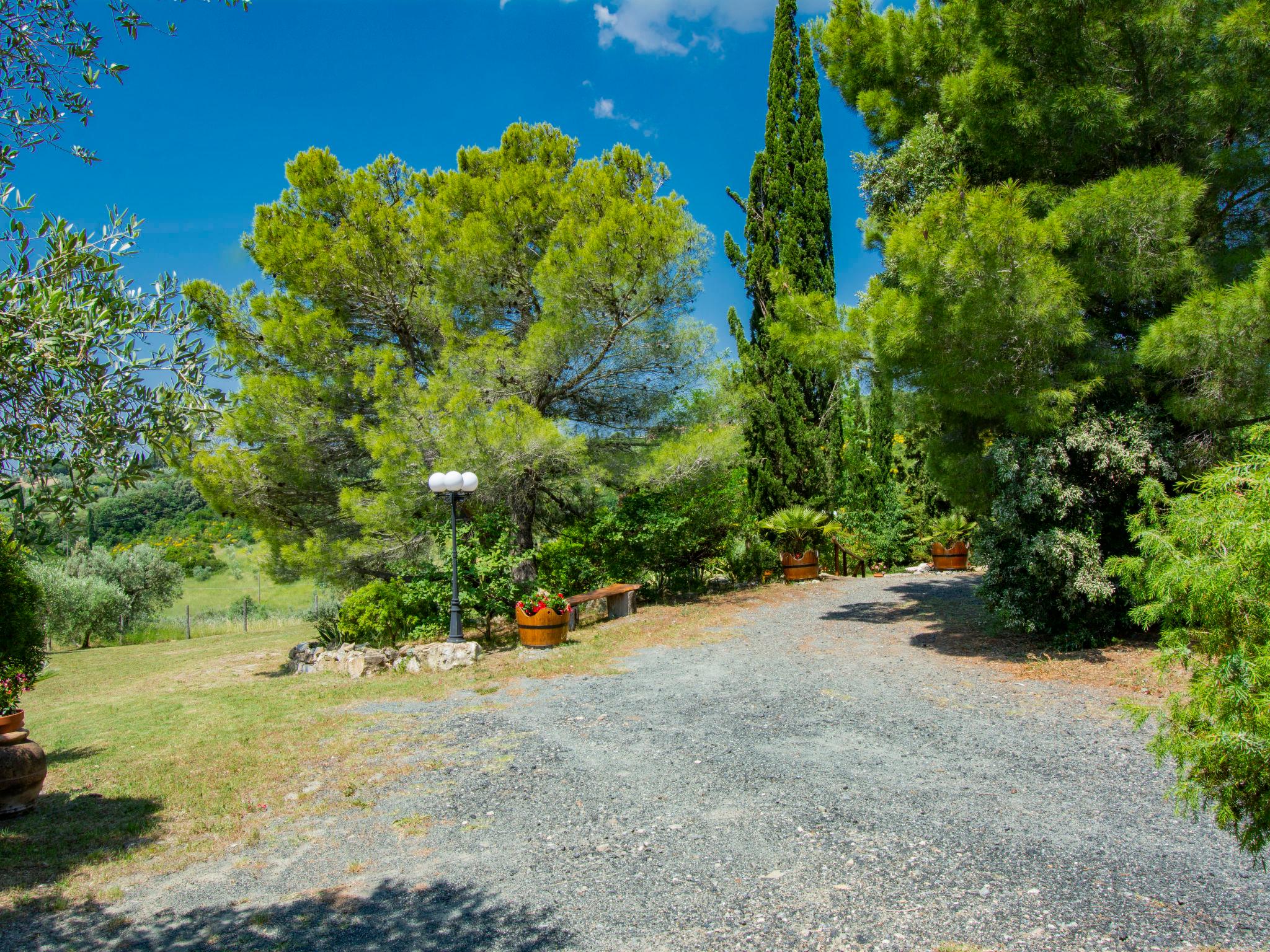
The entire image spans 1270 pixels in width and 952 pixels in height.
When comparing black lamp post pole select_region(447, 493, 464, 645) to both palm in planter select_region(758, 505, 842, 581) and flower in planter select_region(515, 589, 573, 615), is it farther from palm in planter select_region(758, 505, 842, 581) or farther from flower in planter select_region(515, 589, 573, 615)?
palm in planter select_region(758, 505, 842, 581)

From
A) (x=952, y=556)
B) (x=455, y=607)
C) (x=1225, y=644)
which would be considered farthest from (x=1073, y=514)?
(x=952, y=556)

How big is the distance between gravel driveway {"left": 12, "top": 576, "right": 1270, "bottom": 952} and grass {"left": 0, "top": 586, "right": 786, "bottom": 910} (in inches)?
10.9

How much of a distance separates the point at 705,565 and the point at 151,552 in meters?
15.9

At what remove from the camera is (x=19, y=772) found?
4301 mm

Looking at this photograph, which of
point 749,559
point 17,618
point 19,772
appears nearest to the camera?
point 19,772

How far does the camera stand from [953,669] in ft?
22.1

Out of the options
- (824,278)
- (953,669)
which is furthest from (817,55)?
(953,669)

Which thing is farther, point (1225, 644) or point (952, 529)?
point (952, 529)

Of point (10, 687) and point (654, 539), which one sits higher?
point (654, 539)

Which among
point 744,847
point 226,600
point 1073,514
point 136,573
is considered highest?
point 136,573

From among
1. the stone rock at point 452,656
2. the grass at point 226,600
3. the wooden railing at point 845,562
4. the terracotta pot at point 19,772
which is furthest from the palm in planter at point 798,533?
the terracotta pot at point 19,772

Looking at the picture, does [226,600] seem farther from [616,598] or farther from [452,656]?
[452,656]

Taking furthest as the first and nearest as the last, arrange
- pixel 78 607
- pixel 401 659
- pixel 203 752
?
pixel 78 607 < pixel 401 659 < pixel 203 752

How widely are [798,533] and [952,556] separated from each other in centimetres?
313
